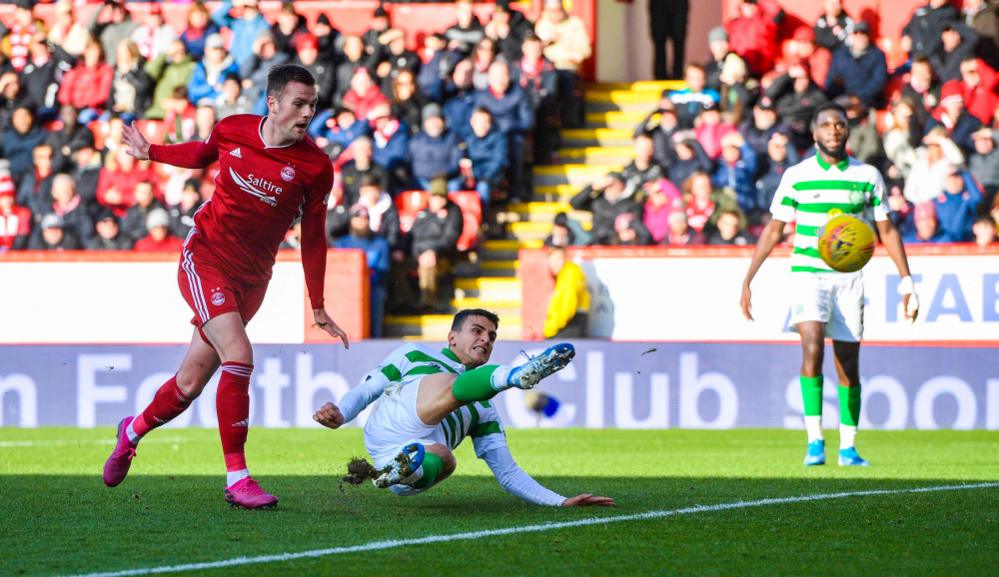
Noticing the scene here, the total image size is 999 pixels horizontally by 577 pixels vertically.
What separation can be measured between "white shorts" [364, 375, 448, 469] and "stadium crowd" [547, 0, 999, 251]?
344 inches

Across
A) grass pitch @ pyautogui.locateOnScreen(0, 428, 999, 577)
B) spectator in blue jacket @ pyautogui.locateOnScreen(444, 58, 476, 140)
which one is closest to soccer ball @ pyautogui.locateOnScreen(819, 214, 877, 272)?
grass pitch @ pyautogui.locateOnScreen(0, 428, 999, 577)

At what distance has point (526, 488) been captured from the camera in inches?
296

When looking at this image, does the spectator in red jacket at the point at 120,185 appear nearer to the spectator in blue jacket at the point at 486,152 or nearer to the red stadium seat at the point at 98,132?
the red stadium seat at the point at 98,132

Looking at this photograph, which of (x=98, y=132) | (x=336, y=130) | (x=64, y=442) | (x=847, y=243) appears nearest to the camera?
(x=847, y=243)

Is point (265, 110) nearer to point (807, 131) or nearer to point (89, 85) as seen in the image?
point (89, 85)

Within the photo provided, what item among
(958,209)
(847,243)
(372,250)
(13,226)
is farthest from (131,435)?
(13,226)

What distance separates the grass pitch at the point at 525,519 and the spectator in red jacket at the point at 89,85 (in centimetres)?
921

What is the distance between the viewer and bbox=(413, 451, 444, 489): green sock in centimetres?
712

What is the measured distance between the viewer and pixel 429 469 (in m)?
7.13

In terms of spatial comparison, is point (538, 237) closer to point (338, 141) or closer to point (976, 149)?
point (338, 141)

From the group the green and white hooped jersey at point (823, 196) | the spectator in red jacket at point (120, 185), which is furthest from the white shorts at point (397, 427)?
the spectator in red jacket at point (120, 185)

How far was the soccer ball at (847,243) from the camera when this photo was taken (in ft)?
33.0

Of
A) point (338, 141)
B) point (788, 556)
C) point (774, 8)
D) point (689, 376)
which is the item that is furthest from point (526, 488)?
point (774, 8)

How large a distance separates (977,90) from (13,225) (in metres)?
10.0
